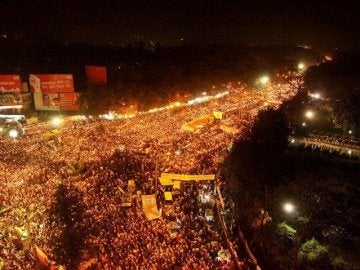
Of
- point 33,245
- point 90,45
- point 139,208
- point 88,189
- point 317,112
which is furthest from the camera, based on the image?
point 90,45

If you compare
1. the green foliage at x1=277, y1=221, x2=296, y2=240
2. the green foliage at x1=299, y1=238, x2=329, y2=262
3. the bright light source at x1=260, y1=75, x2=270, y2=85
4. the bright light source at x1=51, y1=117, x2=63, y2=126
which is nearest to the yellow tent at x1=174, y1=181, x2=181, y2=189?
the green foliage at x1=277, y1=221, x2=296, y2=240

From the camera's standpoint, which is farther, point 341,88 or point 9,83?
point 9,83

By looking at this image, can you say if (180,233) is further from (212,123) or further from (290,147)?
(212,123)

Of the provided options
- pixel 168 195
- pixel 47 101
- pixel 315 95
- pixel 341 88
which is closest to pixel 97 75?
pixel 47 101

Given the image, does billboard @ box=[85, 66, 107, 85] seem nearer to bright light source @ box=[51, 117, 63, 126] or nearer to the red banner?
the red banner

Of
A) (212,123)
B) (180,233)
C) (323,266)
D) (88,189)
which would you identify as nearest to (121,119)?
(212,123)

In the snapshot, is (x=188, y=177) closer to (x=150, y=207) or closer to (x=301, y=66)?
(x=150, y=207)

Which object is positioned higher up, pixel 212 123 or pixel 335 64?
pixel 335 64
